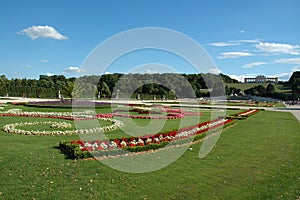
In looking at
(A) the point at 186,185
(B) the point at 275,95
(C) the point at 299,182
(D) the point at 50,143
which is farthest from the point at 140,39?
(B) the point at 275,95

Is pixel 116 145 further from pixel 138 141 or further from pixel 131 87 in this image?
pixel 131 87

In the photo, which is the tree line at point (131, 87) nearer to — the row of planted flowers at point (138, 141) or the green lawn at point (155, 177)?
the row of planted flowers at point (138, 141)

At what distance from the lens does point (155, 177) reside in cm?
612

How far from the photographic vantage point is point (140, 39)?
8.91 m

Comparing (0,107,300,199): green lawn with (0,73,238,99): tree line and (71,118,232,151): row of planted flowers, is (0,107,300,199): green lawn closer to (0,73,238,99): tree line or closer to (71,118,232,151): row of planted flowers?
(71,118,232,151): row of planted flowers

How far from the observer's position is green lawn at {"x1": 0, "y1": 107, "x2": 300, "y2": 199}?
5176 mm

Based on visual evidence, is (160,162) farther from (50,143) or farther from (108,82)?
(108,82)

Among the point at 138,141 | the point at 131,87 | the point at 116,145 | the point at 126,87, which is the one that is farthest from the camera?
the point at 126,87

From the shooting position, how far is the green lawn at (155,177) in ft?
17.0

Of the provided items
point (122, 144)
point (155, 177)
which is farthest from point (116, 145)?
point (155, 177)

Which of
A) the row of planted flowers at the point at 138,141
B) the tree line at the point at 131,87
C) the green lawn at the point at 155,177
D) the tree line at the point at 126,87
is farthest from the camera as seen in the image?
the tree line at the point at 131,87

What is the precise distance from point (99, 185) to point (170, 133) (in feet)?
16.2

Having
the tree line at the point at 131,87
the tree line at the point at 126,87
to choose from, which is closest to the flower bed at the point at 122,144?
the tree line at the point at 126,87

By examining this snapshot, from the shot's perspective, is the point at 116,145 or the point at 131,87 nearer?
the point at 116,145
